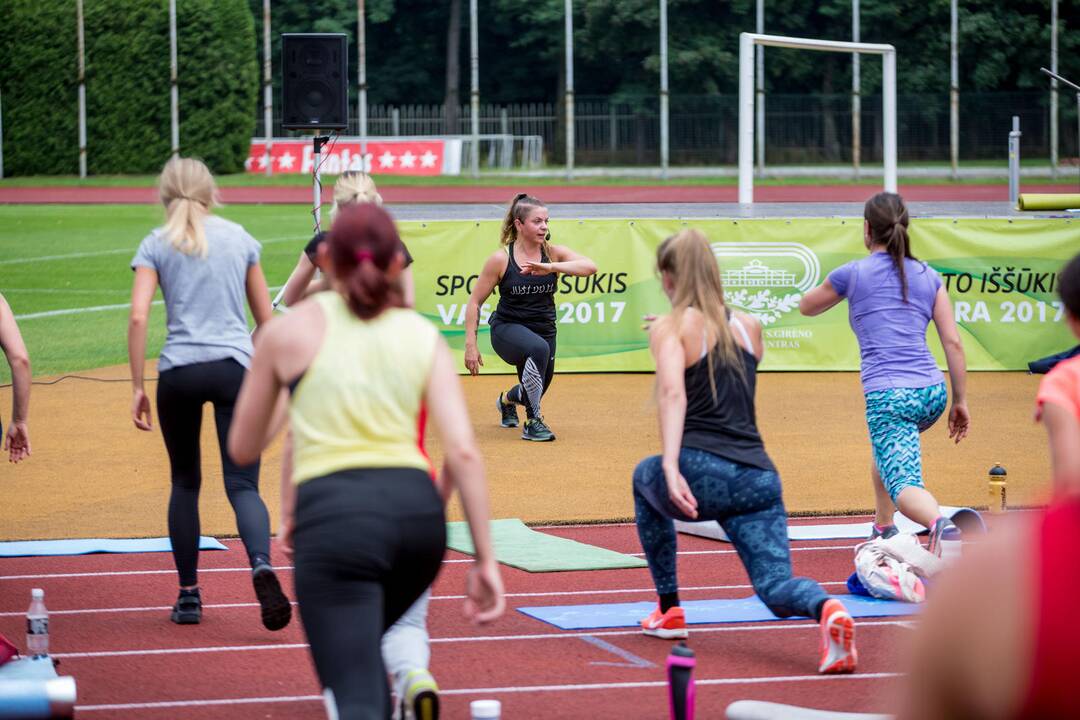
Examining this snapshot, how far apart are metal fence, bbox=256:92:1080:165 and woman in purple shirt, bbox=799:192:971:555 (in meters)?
45.1

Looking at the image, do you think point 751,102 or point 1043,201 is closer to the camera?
point 1043,201

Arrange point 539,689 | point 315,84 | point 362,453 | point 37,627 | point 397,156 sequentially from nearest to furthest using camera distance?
point 362,453 → point 37,627 → point 539,689 → point 315,84 → point 397,156

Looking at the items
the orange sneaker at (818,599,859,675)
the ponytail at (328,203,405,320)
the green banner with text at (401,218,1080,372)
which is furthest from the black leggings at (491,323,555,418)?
the ponytail at (328,203,405,320)

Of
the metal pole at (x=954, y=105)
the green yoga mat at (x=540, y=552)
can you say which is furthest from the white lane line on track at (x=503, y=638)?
the metal pole at (x=954, y=105)

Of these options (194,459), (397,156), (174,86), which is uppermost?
(174,86)

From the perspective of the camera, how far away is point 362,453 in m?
3.75

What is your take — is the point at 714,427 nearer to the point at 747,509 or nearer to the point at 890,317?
the point at 747,509

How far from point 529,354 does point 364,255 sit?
7.67 meters

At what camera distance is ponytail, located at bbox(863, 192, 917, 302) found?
6.97m

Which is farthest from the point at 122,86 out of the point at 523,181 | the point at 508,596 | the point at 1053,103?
the point at 508,596

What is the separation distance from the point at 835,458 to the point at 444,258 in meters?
5.56

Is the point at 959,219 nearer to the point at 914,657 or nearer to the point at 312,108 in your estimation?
the point at 312,108

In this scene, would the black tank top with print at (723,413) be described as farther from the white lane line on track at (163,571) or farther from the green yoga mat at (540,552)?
the white lane line on track at (163,571)

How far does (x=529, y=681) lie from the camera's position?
569cm
